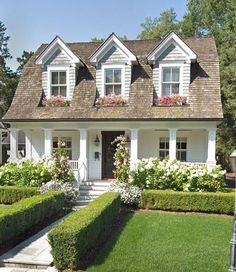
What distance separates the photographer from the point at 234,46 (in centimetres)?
2731

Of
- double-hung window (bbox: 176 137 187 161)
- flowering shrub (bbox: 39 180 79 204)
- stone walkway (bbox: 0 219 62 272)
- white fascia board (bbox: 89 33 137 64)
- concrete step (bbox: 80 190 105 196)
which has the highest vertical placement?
white fascia board (bbox: 89 33 137 64)

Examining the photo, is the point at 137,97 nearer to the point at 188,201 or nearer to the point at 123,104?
the point at 123,104

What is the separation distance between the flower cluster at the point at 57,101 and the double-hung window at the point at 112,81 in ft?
6.43

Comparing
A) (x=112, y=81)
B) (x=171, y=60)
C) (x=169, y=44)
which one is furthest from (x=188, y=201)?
(x=169, y=44)

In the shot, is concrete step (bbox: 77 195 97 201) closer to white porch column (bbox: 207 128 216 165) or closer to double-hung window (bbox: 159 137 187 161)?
double-hung window (bbox: 159 137 187 161)

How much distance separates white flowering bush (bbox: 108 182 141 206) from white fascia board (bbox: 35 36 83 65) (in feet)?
22.8

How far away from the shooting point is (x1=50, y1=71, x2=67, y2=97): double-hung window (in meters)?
17.5

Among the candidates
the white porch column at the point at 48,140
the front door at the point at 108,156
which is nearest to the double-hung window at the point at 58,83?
the white porch column at the point at 48,140

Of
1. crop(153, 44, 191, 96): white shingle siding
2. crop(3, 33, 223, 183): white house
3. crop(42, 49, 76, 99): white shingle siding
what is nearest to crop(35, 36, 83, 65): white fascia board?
crop(3, 33, 223, 183): white house

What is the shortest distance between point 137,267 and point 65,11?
9.47 meters

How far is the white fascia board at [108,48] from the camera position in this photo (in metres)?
16.7

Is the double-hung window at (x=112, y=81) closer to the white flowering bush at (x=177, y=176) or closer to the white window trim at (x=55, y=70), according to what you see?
the white window trim at (x=55, y=70)

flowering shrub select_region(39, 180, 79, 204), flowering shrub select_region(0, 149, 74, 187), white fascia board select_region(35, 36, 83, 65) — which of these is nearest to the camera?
flowering shrub select_region(39, 180, 79, 204)

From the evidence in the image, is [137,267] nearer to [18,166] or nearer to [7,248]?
[7,248]
